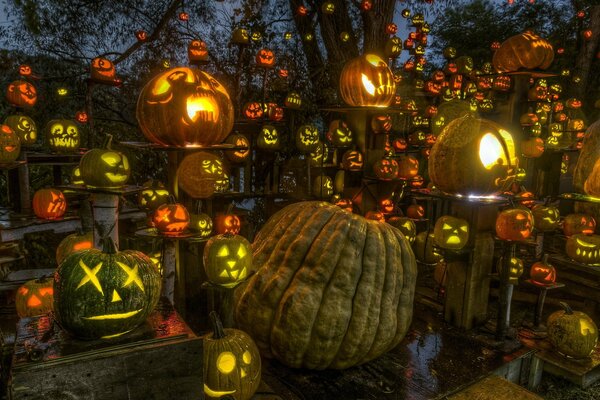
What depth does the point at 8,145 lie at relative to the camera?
549 centimetres

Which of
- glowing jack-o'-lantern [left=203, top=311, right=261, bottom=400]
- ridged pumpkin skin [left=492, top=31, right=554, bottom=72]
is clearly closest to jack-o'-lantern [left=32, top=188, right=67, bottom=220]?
glowing jack-o'-lantern [left=203, top=311, right=261, bottom=400]

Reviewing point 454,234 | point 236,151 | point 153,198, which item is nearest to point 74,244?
point 153,198

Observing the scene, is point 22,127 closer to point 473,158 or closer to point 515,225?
point 473,158

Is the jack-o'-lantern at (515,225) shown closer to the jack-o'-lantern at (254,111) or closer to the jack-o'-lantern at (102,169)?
the jack-o'-lantern at (102,169)

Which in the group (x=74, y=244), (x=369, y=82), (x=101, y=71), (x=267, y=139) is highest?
(x=101, y=71)

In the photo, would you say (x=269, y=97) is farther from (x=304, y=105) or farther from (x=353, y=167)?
(x=353, y=167)

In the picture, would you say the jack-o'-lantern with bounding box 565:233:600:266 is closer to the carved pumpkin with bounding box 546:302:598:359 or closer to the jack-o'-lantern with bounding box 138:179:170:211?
the carved pumpkin with bounding box 546:302:598:359

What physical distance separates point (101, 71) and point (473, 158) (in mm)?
5344

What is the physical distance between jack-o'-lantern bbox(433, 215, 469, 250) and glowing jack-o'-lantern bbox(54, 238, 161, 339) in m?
2.88

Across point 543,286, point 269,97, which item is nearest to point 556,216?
point 543,286

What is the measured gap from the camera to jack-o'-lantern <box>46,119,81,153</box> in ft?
21.1

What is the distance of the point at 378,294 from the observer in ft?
11.0

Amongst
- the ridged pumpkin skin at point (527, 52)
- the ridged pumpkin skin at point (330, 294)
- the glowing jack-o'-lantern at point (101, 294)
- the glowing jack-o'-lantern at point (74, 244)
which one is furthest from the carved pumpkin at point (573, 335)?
the glowing jack-o'-lantern at point (74, 244)

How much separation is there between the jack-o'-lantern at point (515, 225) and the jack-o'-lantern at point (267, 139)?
4113 mm
